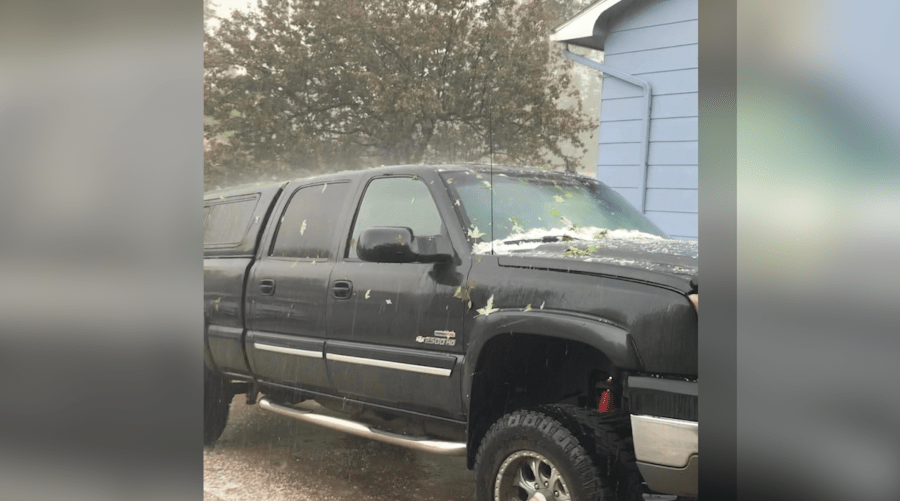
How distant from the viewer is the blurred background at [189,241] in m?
2.81

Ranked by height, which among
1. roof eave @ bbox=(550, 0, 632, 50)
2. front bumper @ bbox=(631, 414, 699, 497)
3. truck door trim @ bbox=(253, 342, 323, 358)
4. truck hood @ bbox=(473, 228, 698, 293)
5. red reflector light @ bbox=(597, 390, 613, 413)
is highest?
roof eave @ bbox=(550, 0, 632, 50)

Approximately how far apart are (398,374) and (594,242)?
102 cm

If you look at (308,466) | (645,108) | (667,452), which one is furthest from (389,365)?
(645,108)

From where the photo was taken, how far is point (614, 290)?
2.89m

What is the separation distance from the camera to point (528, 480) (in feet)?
10.4

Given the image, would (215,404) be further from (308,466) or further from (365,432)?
(365,432)

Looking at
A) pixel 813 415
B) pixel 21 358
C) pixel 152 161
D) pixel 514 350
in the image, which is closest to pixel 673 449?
pixel 813 415

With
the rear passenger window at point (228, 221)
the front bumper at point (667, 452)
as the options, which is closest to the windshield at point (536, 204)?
the front bumper at point (667, 452)

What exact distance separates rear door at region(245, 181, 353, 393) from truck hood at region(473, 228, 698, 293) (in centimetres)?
78

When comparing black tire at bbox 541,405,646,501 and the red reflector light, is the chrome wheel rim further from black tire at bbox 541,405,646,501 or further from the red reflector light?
the red reflector light

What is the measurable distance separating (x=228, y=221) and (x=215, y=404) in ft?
3.07

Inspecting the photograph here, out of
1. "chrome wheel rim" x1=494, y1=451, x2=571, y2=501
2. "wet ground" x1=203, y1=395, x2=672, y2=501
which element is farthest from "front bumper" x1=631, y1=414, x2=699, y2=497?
"wet ground" x1=203, y1=395, x2=672, y2=501

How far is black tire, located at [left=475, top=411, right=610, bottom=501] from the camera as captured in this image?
2.98m

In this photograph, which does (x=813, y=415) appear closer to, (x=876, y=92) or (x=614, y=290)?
(x=614, y=290)
